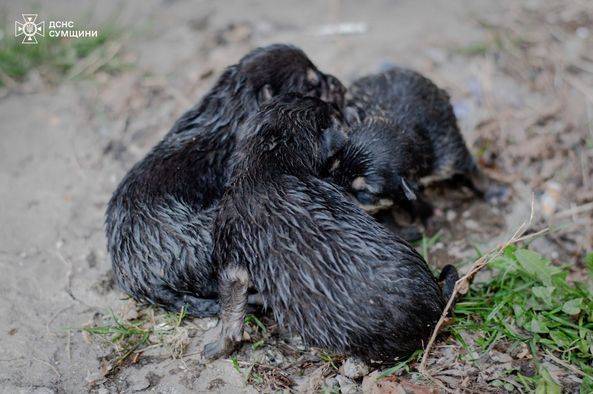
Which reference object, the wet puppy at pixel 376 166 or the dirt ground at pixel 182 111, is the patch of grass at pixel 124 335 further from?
the wet puppy at pixel 376 166

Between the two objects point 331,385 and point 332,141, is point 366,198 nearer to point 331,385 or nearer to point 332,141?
point 332,141

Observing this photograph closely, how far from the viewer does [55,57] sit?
7219 mm

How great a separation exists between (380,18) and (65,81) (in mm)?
3767

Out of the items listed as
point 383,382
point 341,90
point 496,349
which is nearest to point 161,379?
point 383,382

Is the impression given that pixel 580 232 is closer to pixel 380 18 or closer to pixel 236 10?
pixel 380 18

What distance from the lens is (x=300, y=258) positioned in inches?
156

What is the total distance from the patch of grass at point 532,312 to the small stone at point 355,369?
0.68 m

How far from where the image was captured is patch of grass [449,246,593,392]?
4.19m

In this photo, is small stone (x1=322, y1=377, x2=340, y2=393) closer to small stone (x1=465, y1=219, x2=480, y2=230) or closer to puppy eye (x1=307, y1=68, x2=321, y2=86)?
small stone (x1=465, y1=219, x2=480, y2=230)

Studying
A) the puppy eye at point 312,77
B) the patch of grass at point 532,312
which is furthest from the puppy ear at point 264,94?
the patch of grass at point 532,312

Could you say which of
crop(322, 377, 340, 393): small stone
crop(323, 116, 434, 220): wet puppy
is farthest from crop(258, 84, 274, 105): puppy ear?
crop(322, 377, 340, 393): small stone

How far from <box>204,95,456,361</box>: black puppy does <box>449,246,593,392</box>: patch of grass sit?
0.36 m

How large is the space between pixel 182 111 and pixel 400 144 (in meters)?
2.63

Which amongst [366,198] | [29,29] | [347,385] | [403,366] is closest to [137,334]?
[347,385]
